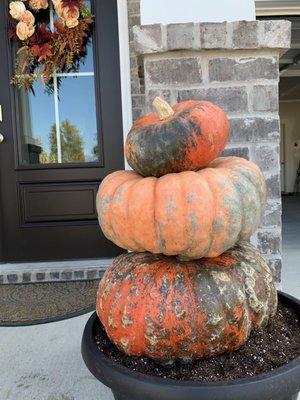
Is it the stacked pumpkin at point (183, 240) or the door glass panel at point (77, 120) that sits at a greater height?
the door glass panel at point (77, 120)

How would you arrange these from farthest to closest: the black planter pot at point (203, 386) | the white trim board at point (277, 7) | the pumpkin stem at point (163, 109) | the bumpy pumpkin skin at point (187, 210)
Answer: the white trim board at point (277, 7) < the pumpkin stem at point (163, 109) < the bumpy pumpkin skin at point (187, 210) < the black planter pot at point (203, 386)

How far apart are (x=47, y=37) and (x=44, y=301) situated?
176 cm

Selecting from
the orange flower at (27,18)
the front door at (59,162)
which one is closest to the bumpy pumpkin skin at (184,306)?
the front door at (59,162)

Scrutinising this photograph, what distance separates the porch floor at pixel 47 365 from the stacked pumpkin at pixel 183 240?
1.49 ft

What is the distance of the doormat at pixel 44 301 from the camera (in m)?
2.07

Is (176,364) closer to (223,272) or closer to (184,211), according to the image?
(223,272)

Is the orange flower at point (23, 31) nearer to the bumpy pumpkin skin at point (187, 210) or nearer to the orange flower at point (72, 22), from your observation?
the orange flower at point (72, 22)

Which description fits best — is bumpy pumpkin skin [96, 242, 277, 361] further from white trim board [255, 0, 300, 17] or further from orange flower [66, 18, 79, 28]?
white trim board [255, 0, 300, 17]

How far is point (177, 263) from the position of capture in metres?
1.06

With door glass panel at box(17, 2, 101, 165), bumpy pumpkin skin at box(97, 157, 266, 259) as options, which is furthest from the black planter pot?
door glass panel at box(17, 2, 101, 165)

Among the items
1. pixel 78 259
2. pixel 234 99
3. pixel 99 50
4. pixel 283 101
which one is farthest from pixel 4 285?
pixel 283 101

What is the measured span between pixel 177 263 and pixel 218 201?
8.7 inches

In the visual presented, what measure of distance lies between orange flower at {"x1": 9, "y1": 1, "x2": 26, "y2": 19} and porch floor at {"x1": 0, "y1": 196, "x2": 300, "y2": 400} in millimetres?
2000

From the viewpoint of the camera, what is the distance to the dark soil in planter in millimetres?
963
